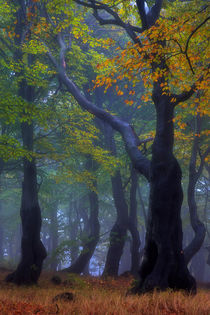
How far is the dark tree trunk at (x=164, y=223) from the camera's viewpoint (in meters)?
7.67

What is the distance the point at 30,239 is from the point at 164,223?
264 inches

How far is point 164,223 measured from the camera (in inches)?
317

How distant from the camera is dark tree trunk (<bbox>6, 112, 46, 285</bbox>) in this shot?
12148 mm

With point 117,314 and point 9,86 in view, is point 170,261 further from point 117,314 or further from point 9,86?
point 9,86

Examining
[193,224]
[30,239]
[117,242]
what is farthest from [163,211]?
[117,242]

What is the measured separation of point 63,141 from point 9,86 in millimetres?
3939

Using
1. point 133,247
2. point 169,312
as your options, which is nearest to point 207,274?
point 133,247

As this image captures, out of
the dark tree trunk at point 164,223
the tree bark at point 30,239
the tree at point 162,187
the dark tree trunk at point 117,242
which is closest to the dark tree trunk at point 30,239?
the tree bark at point 30,239

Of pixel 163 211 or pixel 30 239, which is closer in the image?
pixel 163 211

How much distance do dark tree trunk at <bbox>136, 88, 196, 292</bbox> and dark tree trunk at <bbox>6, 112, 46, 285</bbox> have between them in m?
5.99

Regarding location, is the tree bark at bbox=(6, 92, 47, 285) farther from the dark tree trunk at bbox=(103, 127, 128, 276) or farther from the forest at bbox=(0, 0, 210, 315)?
the dark tree trunk at bbox=(103, 127, 128, 276)

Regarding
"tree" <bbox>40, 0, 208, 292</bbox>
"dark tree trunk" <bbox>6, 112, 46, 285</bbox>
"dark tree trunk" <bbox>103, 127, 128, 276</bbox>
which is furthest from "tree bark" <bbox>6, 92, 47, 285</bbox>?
"tree" <bbox>40, 0, 208, 292</bbox>

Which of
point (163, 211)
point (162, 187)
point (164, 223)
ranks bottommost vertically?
point (164, 223)

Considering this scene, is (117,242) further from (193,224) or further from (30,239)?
(30,239)
